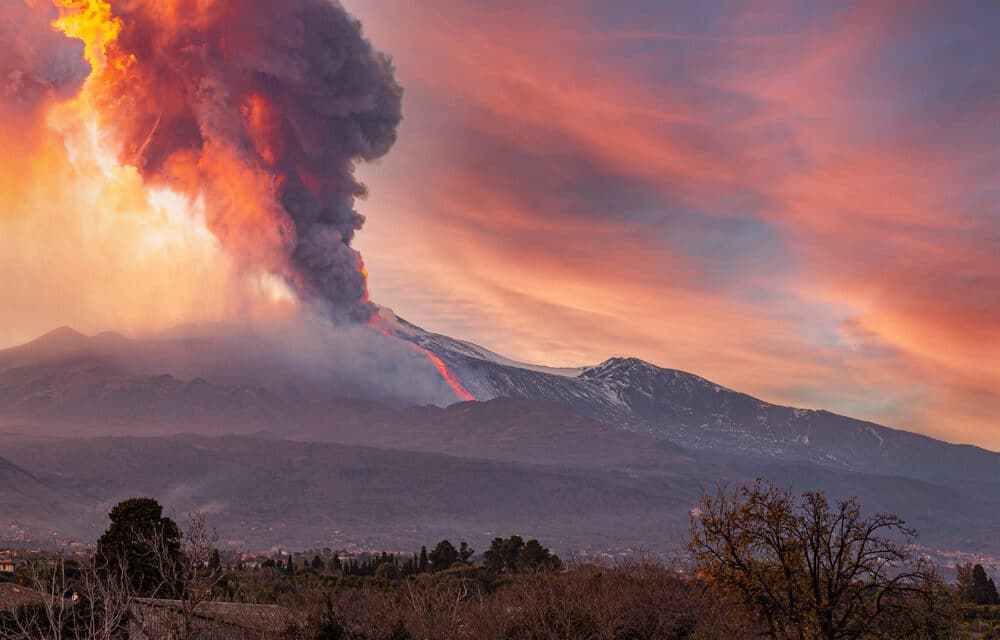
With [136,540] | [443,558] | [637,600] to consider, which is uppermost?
[637,600]

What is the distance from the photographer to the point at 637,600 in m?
46.9

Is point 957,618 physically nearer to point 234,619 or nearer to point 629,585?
point 629,585

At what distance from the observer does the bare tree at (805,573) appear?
32.2m

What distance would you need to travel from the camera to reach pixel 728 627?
40281 millimetres

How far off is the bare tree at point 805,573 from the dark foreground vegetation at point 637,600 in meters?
0.06

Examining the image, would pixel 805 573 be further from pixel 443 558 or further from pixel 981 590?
pixel 443 558

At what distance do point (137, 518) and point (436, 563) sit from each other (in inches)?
1434

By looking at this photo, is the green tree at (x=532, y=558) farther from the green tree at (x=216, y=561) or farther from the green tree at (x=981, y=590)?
the green tree at (x=981, y=590)

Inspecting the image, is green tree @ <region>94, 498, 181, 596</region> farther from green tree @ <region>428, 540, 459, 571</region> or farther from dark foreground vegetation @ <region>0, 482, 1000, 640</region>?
green tree @ <region>428, 540, 459, 571</region>

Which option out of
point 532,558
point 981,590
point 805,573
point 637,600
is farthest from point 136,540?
point 981,590

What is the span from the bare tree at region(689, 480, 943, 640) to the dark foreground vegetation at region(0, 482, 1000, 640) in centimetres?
6

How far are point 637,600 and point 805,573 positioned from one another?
1423 cm

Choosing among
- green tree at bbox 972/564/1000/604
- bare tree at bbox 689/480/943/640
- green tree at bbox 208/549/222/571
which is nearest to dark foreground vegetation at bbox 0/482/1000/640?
bare tree at bbox 689/480/943/640

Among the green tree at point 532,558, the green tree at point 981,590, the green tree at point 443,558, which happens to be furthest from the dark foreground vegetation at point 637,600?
the green tree at point 443,558
